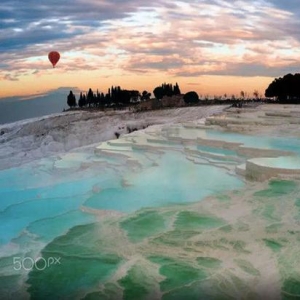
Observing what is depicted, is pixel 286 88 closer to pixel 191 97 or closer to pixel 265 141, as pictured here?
pixel 191 97

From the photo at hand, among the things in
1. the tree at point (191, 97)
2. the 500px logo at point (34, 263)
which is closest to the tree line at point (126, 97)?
the tree at point (191, 97)

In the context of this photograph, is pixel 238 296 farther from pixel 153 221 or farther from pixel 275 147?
pixel 275 147

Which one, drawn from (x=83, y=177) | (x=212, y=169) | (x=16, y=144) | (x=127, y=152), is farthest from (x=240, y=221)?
(x=16, y=144)

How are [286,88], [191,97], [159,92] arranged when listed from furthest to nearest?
[159,92]
[191,97]
[286,88]

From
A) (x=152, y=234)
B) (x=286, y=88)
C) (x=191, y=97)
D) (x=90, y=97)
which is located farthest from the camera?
(x=90, y=97)

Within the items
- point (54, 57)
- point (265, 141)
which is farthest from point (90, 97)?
point (265, 141)

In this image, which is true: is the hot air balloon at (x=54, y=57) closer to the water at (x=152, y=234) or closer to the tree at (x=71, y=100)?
the water at (x=152, y=234)

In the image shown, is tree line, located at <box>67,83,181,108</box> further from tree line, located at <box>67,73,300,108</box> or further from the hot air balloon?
the hot air balloon
